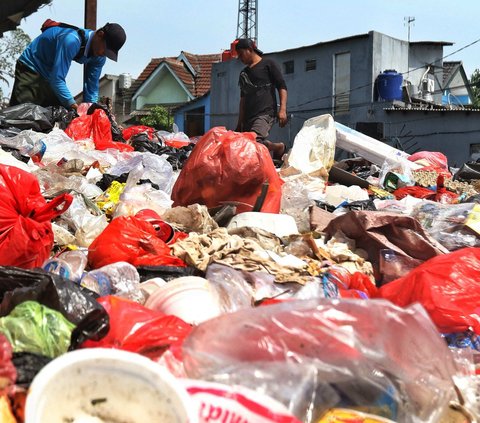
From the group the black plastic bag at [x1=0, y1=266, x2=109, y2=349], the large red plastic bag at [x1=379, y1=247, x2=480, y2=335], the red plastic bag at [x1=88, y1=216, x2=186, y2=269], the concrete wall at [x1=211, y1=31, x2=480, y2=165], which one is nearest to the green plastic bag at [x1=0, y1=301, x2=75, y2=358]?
the black plastic bag at [x1=0, y1=266, x2=109, y2=349]

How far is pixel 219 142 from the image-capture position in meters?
4.55

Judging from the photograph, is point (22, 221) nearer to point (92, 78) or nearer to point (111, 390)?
point (111, 390)

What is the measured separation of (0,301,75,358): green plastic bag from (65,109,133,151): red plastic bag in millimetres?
5389

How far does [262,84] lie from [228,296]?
4685 millimetres

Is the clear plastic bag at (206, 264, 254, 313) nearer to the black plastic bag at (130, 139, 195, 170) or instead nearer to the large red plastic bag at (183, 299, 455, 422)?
the large red plastic bag at (183, 299, 455, 422)

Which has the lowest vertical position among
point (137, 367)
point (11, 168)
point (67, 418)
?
point (67, 418)

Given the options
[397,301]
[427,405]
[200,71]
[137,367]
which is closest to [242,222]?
[397,301]

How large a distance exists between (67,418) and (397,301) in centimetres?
192

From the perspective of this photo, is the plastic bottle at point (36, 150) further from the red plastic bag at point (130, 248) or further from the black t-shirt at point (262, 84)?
the red plastic bag at point (130, 248)

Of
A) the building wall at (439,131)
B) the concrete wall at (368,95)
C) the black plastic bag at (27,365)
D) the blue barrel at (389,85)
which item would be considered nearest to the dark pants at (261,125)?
the black plastic bag at (27,365)

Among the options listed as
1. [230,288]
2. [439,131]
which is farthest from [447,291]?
[439,131]

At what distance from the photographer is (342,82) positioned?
2614 cm

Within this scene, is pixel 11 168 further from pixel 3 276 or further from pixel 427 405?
pixel 427 405

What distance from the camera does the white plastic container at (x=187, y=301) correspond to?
259cm
